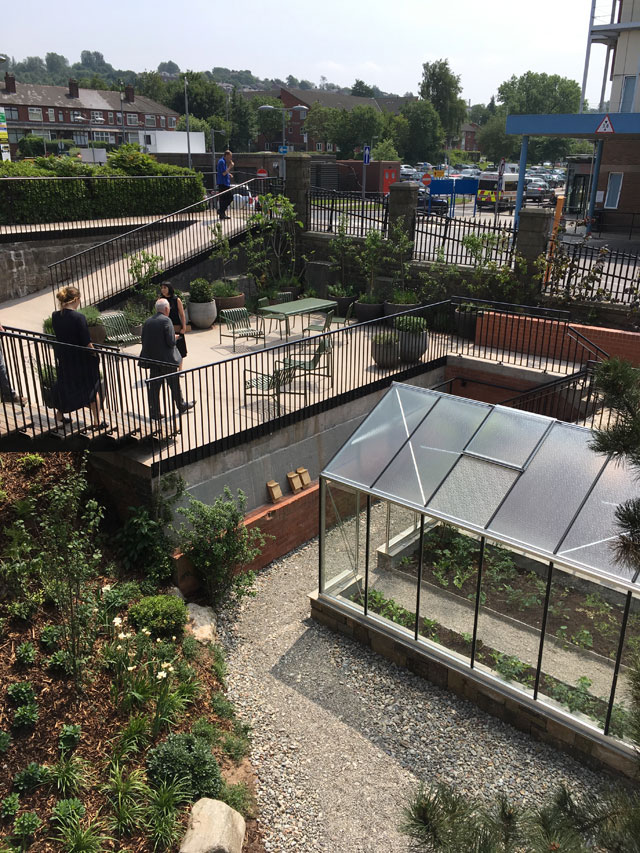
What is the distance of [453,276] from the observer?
15625 mm

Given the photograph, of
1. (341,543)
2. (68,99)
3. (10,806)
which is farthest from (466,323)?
(68,99)

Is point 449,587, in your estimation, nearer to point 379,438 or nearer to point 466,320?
point 379,438

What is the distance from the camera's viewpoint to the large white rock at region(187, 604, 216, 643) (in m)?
8.35

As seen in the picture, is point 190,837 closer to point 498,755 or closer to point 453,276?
point 498,755

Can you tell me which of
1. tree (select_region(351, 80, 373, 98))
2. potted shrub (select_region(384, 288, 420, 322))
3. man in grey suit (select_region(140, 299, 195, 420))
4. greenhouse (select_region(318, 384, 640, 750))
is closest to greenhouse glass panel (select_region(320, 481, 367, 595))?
greenhouse (select_region(318, 384, 640, 750))

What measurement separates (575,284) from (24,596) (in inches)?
484

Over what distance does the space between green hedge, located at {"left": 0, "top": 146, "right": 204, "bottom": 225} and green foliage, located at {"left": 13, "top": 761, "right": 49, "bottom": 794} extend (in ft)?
45.3

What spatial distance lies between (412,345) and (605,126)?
13142mm

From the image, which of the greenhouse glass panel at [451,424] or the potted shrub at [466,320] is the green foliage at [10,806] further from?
the potted shrub at [466,320]

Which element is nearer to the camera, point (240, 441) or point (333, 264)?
point (240, 441)

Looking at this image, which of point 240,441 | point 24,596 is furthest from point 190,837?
point 240,441

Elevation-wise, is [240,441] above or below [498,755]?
above

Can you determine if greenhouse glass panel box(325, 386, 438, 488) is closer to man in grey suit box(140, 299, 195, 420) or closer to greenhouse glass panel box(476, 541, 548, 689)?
greenhouse glass panel box(476, 541, 548, 689)

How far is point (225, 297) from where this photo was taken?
16359mm
